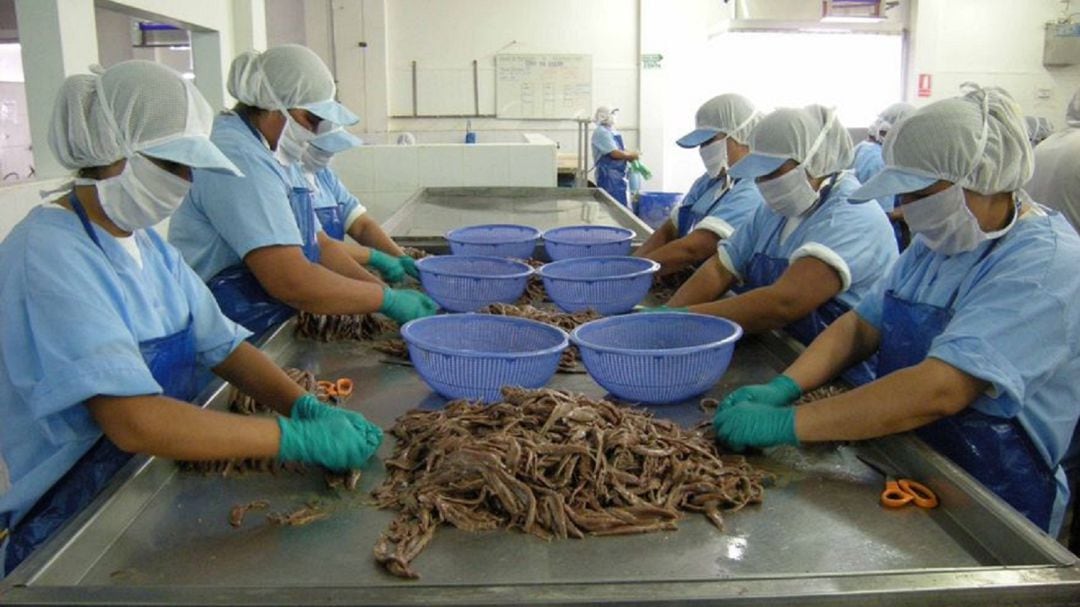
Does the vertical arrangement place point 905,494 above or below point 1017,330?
below

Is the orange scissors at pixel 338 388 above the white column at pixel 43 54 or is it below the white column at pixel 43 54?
below

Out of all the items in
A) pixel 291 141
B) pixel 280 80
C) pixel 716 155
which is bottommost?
pixel 716 155

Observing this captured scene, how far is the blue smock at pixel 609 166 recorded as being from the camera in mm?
10641

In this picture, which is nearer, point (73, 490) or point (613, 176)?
point (73, 490)

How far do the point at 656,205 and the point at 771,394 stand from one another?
7233mm

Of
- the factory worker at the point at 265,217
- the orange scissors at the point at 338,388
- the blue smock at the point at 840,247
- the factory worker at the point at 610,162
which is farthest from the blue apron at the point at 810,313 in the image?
the factory worker at the point at 610,162

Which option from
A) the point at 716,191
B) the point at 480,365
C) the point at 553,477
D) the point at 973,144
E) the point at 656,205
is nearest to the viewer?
the point at 553,477

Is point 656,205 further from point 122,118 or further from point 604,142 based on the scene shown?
point 122,118

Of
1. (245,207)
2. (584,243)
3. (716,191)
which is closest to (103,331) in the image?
(245,207)

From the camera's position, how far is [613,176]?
35.2ft

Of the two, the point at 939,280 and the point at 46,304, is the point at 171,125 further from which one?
the point at 939,280

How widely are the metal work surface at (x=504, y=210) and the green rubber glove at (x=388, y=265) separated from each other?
0.86 m

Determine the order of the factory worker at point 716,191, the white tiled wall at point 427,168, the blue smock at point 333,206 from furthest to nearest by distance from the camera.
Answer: the white tiled wall at point 427,168 < the blue smock at point 333,206 < the factory worker at point 716,191

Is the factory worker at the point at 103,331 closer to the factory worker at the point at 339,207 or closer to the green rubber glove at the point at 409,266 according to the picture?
the factory worker at the point at 339,207
